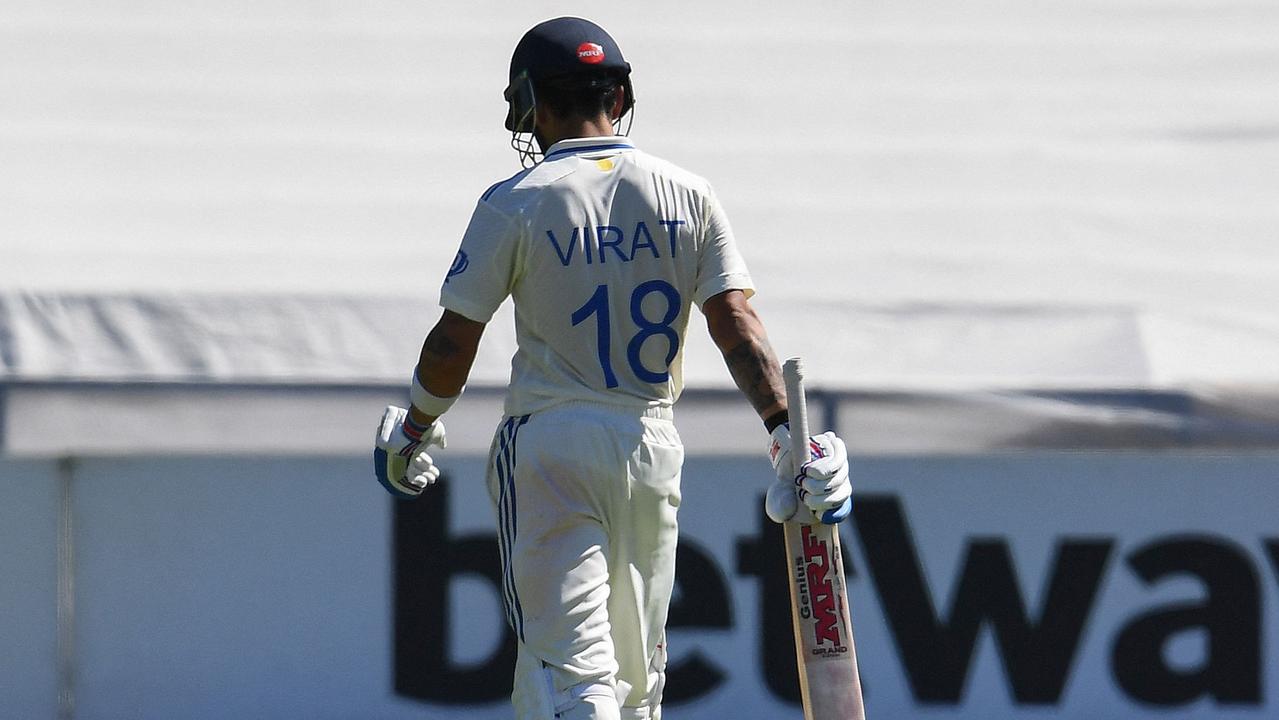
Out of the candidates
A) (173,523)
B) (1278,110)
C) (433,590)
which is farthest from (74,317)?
(1278,110)

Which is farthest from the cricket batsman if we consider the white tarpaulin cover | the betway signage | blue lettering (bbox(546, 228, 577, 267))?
the betway signage

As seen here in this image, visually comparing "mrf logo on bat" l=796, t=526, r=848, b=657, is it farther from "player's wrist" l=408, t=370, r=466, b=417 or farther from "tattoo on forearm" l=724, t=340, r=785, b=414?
"player's wrist" l=408, t=370, r=466, b=417

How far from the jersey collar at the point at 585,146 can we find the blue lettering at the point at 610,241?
15 centimetres

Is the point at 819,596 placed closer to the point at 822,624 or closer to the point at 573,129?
the point at 822,624

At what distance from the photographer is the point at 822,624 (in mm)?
2826

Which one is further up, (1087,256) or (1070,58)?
(1070,58)

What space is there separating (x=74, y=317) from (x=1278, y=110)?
3.19 meters

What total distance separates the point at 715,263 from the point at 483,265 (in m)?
0.38

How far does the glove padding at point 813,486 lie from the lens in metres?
2.70

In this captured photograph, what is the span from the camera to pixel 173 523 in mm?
4520

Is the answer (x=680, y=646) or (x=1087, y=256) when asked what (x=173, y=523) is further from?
(x=1087, y=256)

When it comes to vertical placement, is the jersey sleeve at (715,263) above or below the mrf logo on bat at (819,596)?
above

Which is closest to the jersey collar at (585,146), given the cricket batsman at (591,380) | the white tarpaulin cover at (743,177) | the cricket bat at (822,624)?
the cricket batsman at (591,380)

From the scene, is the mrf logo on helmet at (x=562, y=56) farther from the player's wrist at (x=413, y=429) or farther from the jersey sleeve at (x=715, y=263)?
the player's wrist at (x=413, y=429)
